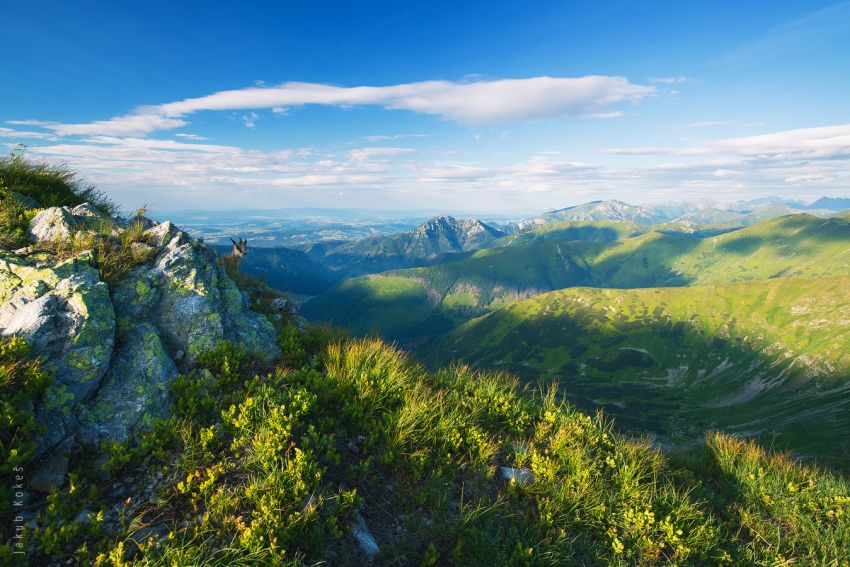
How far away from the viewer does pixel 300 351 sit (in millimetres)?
10180

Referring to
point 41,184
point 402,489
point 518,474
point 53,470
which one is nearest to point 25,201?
point 41,184

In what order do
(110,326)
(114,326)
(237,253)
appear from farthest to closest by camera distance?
(237,253)
(114,326)
(110,326)

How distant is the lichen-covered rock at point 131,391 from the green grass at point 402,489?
1.32 ft

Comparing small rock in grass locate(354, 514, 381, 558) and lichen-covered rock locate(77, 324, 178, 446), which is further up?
lichen-covered rock locate(77, 324, 178, 446)

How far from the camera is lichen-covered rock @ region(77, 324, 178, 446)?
6.81 m

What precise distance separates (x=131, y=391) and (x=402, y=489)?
5.74m

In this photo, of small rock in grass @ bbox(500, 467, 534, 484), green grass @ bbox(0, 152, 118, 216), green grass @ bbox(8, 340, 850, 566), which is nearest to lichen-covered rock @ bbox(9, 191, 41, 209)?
green grass @ bbox(0, 152, 118, 216)

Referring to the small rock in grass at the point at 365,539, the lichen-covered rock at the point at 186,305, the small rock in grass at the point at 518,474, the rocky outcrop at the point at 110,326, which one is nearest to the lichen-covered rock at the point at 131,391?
the rocky outcrop at the point at 110,326

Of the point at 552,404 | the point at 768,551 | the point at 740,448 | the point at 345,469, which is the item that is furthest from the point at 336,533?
the point at 740,448

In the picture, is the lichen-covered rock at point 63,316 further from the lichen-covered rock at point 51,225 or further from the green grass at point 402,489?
the green grass at point 402,489

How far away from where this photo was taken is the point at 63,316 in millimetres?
7422

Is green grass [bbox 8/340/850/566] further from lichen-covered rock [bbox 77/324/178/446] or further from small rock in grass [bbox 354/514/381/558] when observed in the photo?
lichen-covered rock [bbox 77/324/178/446]

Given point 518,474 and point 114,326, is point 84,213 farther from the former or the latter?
point 518,474

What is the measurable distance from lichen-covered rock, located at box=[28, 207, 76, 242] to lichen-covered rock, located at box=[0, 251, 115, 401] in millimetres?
1313
